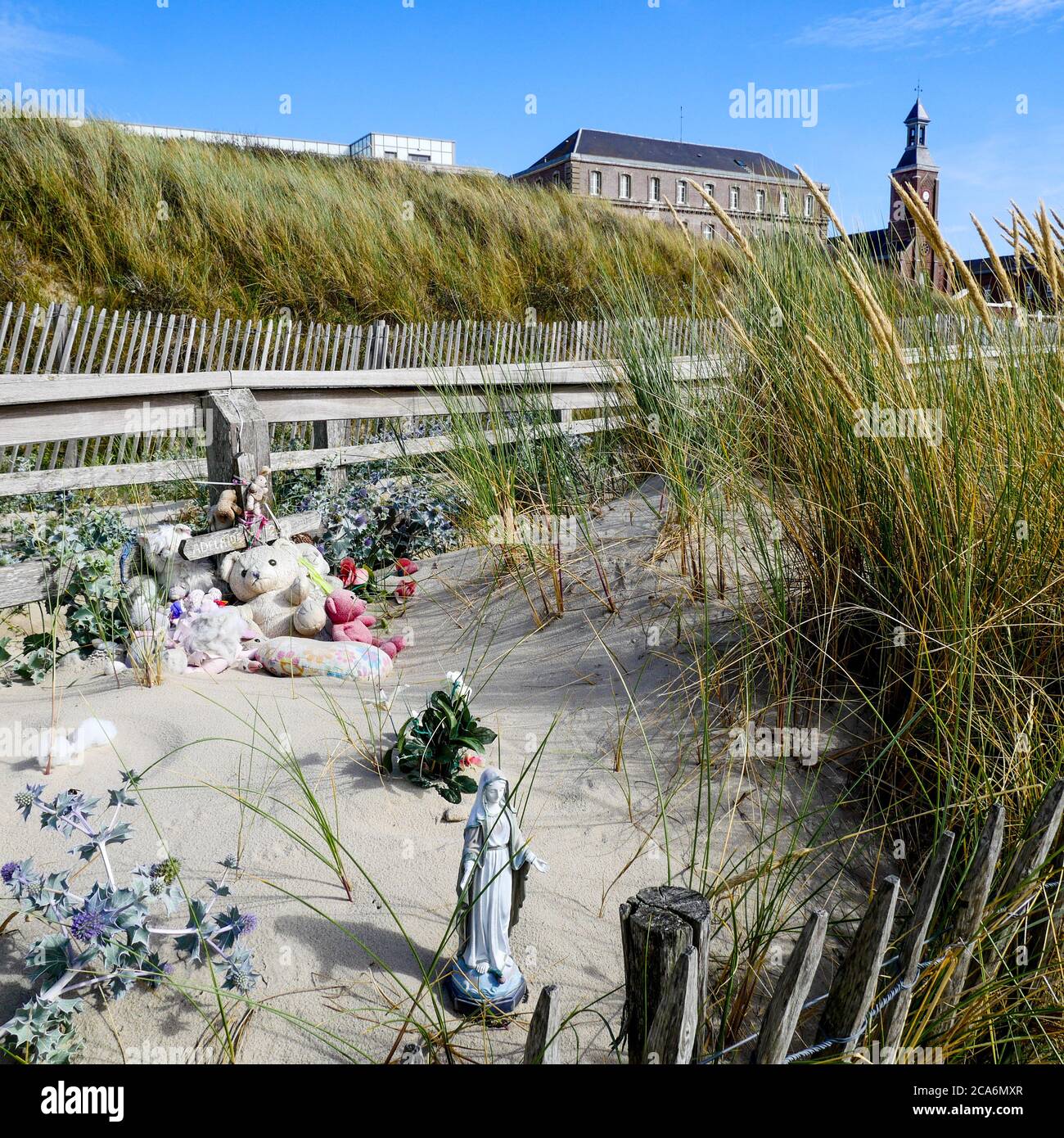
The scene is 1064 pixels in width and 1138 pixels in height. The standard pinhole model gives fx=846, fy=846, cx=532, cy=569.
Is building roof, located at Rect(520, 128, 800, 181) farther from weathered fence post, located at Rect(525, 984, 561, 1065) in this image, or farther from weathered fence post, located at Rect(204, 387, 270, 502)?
weathered fence post, located at Rect(525, 984, 561, 1065)

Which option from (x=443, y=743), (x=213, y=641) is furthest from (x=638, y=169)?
(x=443, y=743)

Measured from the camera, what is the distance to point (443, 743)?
2504mm

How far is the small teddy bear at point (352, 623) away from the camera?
3676mm

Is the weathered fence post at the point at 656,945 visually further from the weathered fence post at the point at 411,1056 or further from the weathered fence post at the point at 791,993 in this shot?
the weathered fence post at the point at 411,1056

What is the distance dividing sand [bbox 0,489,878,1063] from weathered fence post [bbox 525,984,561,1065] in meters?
0.33

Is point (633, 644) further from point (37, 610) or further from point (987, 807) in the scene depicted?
point (37, 610)

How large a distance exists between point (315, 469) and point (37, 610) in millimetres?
2252

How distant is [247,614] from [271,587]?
0.16 meters

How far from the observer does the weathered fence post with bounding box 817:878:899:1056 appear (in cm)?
151

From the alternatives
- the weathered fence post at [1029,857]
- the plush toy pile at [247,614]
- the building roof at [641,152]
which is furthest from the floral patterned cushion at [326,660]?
the building roof at [641,152]

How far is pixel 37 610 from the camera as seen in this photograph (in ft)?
13.7

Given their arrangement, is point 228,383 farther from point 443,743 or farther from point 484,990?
Answer: point 484,990
